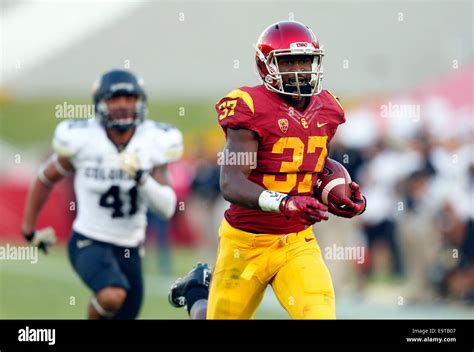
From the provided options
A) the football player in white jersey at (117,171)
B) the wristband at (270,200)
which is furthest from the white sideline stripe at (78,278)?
the wristband at (270,200)

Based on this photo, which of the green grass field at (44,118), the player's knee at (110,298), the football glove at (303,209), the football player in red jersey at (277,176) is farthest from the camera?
the green grass field at (44,118)

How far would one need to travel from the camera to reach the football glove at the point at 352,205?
548cm

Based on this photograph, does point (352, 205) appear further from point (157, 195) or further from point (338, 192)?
point (157, 195)

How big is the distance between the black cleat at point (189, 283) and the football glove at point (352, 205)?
103cm

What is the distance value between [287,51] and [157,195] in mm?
1682

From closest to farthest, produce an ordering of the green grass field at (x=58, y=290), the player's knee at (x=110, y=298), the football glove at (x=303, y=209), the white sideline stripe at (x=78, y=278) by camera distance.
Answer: the football glove at (x=303, y=209), the player's knee at (x=110, y=298), the green grass field at (x=58, y=290), the white sideline stripe at (x=78, y=278)

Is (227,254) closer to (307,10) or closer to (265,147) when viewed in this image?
(265,147)

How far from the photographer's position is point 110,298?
6.67m

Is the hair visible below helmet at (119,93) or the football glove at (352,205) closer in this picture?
the football glove at (352,205)

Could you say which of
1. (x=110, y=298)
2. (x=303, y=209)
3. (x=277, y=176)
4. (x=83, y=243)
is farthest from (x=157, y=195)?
(x=303, y=209)

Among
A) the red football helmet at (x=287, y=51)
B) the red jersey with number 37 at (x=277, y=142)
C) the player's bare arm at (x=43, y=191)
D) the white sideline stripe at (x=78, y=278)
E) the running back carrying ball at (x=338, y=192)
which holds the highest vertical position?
the red football helmet at (x=287, y=51)

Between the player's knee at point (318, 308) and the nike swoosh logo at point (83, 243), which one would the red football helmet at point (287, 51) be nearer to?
the player's knee at point (318, 308)

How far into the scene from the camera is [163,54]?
34.4 m
